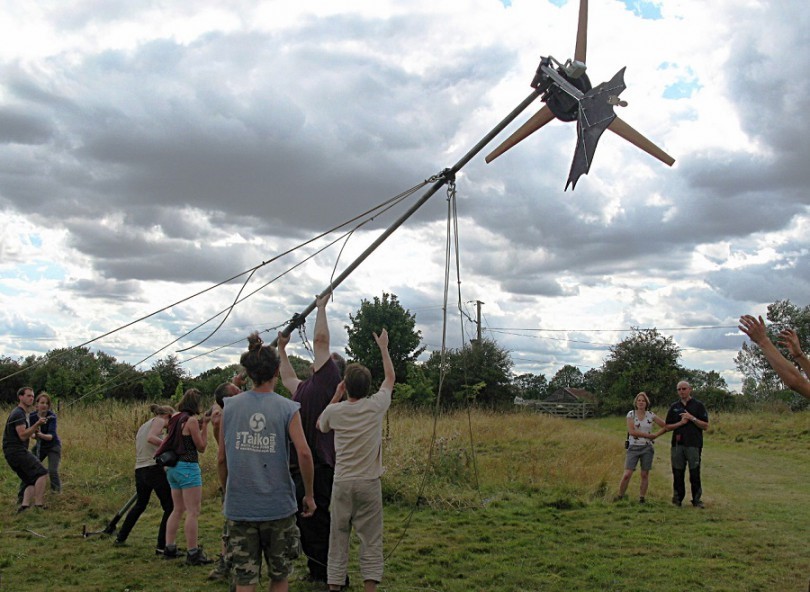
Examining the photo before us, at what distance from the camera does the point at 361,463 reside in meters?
5.32

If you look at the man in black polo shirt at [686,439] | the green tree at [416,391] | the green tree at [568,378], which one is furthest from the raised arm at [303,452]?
the green tree at [568,378]

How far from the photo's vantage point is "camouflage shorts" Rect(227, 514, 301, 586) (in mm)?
4312

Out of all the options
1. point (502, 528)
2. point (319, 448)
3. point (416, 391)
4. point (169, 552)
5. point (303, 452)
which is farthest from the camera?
point (416, 391)

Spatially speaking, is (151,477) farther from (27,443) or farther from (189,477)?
(27,443)

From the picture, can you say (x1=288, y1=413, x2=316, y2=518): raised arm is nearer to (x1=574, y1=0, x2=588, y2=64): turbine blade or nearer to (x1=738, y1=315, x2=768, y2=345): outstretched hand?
(x1=738, y1=315, x2=768, y2=345): outstretched hand

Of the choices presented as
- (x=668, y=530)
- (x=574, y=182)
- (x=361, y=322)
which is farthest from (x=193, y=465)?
(x=361, y=322)

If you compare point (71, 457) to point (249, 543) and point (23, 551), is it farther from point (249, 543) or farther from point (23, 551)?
point (249, 543)

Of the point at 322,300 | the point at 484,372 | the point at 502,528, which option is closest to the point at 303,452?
the point at 322,300

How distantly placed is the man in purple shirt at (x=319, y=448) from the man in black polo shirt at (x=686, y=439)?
649 centimetres

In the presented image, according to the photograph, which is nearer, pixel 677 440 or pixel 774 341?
pixel 677 440

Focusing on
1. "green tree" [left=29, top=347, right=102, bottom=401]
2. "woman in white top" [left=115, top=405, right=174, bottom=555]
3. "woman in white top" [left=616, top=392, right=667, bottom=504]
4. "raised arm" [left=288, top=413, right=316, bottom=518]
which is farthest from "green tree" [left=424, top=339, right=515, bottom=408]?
"raised arm" [left=288, top=413, right=316, bottom=518]

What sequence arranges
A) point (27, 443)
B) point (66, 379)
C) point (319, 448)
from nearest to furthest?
point (319, 448)
point (27, 443)
point (66, 379)

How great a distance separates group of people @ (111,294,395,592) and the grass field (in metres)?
0.72

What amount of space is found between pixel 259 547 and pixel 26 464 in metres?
6.89
